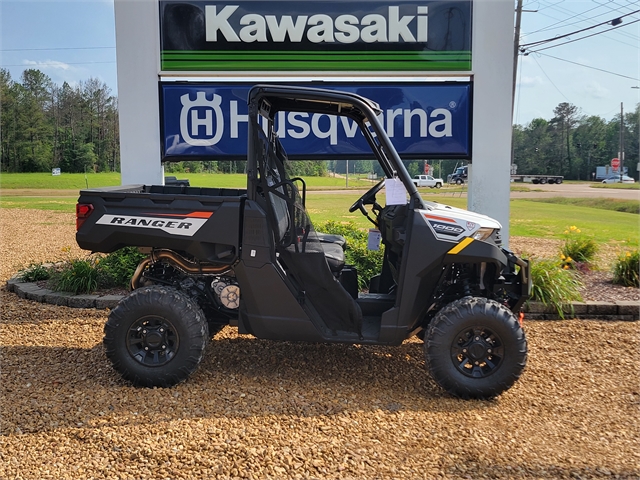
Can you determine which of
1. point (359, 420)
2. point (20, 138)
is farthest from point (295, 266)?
point (20, 138)

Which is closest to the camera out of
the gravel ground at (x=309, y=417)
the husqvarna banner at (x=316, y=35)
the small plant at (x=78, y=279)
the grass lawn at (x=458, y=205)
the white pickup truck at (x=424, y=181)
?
the gravel ground at (x=309, y=417)

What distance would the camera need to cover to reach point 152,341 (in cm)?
398

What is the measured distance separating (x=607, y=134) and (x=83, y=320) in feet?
149

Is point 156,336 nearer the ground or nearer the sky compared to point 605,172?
nearer the ground

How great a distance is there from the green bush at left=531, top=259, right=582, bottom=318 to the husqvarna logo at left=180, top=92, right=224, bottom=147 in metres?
3.91

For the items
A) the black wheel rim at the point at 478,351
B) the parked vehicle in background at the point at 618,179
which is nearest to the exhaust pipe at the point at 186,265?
the black wheel rim at the point at 478,351

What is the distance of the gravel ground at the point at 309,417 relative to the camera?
300 centimetres

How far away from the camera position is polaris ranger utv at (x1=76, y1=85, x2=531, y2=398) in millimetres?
3877

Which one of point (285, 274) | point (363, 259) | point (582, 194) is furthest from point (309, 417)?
point (582, 194)

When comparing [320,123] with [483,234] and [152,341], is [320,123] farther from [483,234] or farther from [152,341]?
[152,341]

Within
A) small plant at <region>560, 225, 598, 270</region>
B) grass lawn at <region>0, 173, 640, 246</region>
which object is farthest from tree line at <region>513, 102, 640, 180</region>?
small plant at <region>560, 225, 598, 270</region>

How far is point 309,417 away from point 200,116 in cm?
437

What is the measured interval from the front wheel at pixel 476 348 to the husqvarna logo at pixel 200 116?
160 inches

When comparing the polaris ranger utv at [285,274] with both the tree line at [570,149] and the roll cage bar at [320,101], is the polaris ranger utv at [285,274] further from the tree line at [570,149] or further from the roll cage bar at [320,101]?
the tree line at [570,149]
